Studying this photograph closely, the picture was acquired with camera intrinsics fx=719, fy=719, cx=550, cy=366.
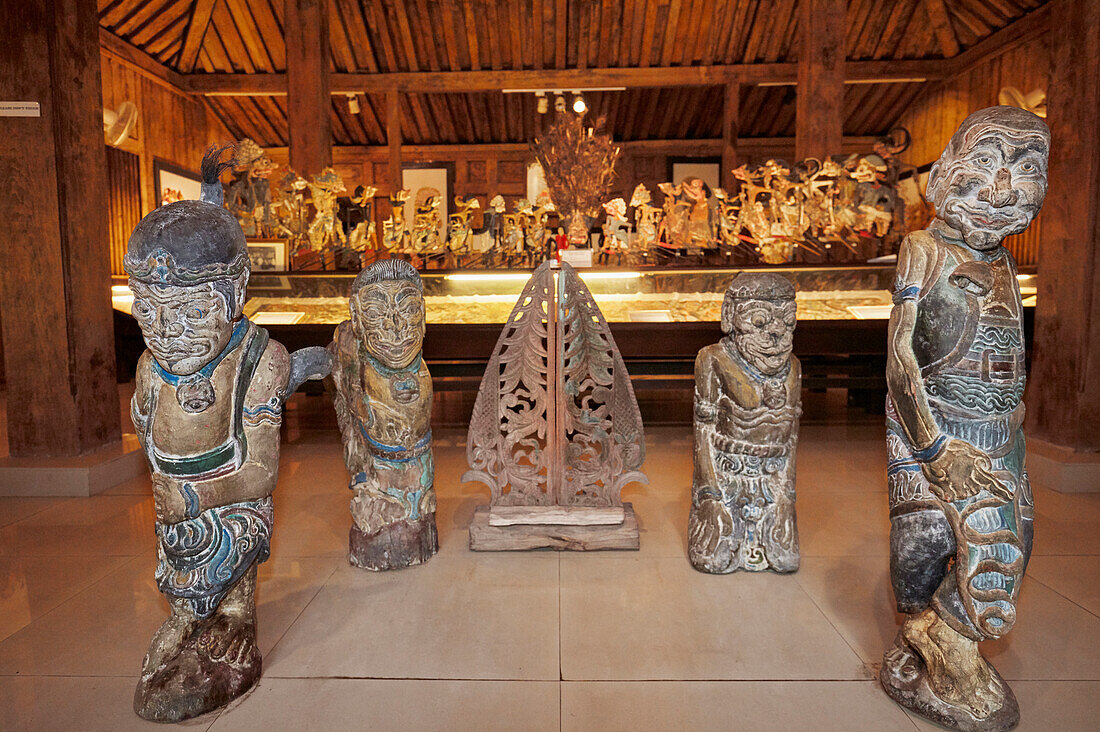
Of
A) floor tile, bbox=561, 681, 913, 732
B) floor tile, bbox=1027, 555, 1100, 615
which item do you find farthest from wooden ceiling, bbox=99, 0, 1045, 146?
floor tile, bbox=561, 681, 913, 732

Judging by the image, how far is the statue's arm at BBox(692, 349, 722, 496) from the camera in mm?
2709

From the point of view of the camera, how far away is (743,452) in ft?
8.87

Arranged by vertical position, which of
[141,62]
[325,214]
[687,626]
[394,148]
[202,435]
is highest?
[141,62]

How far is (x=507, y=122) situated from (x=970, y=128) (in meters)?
11.2

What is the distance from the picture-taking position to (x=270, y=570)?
2.82 meters

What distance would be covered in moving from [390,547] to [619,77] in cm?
864

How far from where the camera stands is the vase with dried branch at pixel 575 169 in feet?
18.2

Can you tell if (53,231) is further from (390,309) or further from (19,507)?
(390,309)

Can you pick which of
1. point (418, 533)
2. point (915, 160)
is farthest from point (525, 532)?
point (915, 160)

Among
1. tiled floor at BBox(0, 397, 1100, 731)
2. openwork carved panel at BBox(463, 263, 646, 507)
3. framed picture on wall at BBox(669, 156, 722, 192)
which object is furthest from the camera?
framed picture on wall at BBox(669, 156, 722, 192)

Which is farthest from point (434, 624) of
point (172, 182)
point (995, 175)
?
point (172, 182)

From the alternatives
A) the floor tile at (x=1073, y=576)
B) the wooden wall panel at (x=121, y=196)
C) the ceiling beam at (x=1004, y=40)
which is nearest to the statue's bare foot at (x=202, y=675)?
the floor tile at (x=1073, y=576)

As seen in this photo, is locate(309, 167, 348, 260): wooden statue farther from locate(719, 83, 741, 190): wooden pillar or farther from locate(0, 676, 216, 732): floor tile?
locate(719, 83, 741, 190): wooden pillar

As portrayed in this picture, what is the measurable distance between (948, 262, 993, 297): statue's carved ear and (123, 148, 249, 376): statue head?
1781 mm
